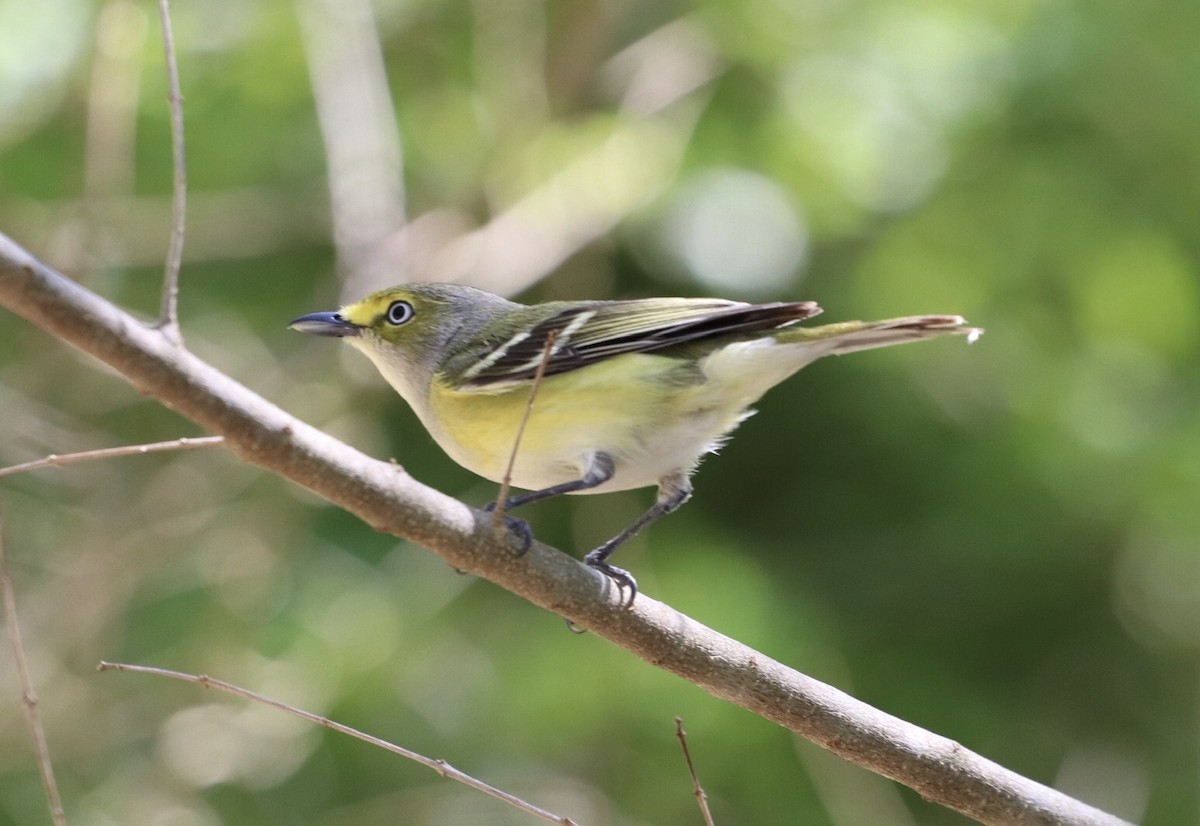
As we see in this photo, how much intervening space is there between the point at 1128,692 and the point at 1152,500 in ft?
3.17

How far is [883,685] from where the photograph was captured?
530 centimetres

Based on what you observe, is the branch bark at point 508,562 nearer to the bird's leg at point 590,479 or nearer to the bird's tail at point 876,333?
the bird's leg at point 590,479

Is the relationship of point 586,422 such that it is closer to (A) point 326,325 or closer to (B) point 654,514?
(B) point 654,514

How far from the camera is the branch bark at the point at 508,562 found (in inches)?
70.9

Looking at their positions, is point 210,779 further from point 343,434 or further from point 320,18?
point 320,18

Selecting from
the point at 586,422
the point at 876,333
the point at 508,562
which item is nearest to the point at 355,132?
the point at 586,422

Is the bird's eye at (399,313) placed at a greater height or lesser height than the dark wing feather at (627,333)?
lesser

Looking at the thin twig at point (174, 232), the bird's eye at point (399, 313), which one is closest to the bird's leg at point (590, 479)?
the bird's eye at point (399, 313)

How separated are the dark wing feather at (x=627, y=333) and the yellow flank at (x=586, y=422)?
0.04 m

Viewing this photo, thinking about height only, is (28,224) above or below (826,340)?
below

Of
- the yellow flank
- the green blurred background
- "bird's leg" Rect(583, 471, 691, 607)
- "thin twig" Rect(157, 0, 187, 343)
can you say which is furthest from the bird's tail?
the green blurred background

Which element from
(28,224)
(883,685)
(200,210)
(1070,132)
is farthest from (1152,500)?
(28,224)

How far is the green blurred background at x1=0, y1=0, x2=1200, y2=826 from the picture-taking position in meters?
5.07

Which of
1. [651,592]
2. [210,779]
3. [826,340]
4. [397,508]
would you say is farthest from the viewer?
[210,779]
